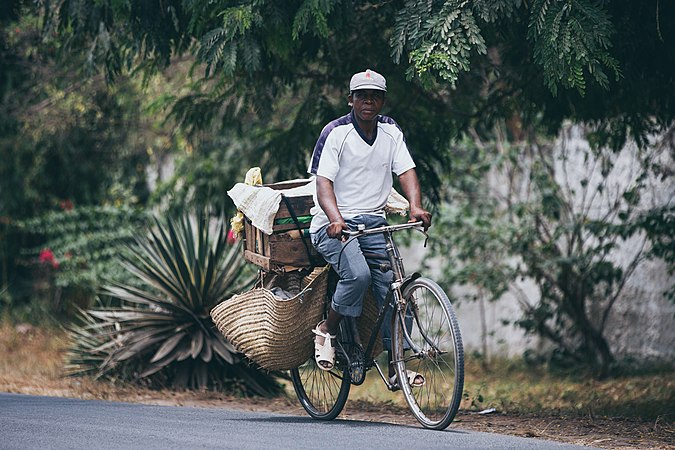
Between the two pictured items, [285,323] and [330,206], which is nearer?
[330,206]

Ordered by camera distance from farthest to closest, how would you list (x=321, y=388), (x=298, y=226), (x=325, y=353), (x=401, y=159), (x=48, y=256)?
(x=48, y=256)
(x=321, y=388)
(x=298, y=226)
(x=325, y=353)
(x=401, y=159)

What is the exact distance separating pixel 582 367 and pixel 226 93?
6027mm

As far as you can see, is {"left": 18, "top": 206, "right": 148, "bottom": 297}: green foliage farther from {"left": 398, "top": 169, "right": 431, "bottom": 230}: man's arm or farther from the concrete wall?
{"left": 398, "top": 169, "right": 431, "bottom": 230}: man's arm

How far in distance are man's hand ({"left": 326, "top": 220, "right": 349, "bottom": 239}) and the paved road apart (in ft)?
3.94

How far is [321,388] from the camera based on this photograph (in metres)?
8.16

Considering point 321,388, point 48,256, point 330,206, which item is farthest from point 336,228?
point 48,256

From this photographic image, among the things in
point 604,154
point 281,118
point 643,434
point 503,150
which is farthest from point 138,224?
point 643,434

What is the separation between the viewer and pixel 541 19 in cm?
705

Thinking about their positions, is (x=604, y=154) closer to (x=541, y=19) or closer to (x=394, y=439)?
(x=541, y=19)

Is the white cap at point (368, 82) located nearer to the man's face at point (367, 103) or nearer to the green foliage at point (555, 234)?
the man's face at point (367, 103)

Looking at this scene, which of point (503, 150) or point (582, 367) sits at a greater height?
point (503, 150)

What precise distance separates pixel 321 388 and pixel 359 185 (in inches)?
68.6

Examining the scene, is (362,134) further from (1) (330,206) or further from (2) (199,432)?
(2) (199,432)

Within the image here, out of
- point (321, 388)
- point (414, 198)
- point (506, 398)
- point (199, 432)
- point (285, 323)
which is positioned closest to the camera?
point (199, 432)
